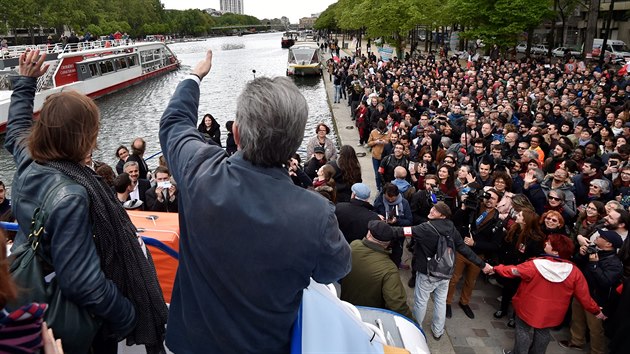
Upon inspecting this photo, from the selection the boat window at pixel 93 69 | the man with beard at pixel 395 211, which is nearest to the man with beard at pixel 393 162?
the man with beard at pixel 395 211

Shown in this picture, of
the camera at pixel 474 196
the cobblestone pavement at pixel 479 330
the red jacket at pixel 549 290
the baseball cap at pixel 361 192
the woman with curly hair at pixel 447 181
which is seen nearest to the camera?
the red jacket at pixel 549 290

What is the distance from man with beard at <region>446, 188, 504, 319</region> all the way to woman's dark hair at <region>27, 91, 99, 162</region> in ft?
15.4

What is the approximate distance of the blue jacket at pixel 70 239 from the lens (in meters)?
1.61

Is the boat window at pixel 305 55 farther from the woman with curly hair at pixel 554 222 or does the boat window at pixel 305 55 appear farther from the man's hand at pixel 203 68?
the man's hand at pixel 203 68

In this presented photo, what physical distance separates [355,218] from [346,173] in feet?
6.26

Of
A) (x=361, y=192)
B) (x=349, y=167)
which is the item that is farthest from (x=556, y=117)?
(x=361, y=192)

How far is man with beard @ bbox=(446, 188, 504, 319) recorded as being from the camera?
5462 mm

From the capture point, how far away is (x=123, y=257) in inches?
75.0

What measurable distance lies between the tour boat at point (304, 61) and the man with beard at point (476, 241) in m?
31.1

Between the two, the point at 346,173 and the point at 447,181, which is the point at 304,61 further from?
the point at 447,181

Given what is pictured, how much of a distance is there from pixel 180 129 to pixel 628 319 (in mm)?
3227

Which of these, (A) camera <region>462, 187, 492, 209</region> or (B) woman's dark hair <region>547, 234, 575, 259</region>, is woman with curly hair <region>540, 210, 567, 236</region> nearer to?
(B) woman's dark hair <region>547, 234, 575, 259</region>

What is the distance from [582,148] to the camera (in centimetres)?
792

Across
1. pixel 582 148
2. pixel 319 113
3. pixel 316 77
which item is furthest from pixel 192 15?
pixel 582 148
